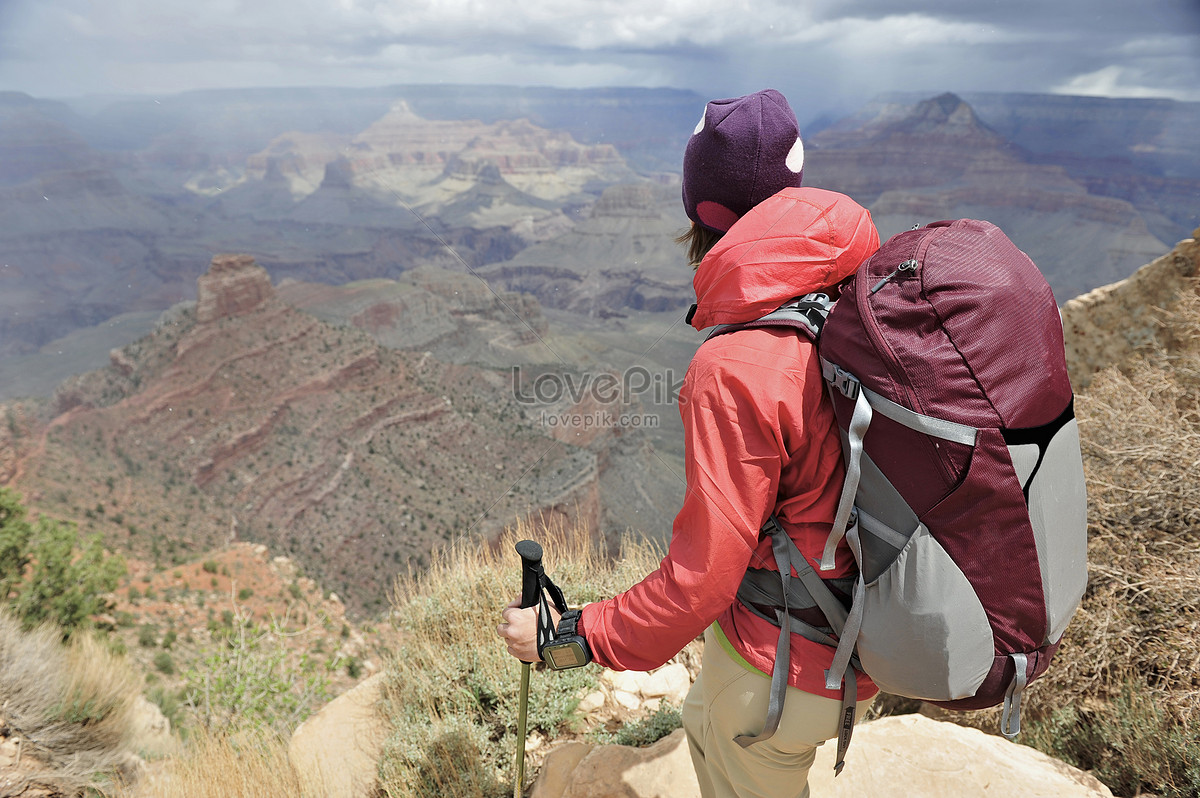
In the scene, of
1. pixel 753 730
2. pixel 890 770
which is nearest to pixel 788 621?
pixel 753 730

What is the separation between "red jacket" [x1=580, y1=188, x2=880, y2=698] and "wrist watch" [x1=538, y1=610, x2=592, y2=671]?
0.03 meters

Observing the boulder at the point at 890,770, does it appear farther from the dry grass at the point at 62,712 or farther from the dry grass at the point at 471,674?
the dry grass at the point at 62,712

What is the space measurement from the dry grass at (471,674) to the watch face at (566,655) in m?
1.62

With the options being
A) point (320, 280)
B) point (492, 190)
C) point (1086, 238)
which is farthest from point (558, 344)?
point (492, 190)

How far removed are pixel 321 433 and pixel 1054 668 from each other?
1695 inches

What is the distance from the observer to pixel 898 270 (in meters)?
1.02

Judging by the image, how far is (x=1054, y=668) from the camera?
2.79 metres

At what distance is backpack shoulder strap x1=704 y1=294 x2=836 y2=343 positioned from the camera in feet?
3.59

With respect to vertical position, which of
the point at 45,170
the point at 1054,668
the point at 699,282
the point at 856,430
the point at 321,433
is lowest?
the point at 321,433

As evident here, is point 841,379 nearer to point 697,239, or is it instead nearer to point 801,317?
point 801,317

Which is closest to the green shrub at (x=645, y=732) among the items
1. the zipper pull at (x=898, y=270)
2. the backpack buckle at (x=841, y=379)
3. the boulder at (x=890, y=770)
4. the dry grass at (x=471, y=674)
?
the dry grass at (x=471, y=674)

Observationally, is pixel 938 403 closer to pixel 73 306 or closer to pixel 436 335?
pixel 436 335

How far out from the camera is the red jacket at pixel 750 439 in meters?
1.06

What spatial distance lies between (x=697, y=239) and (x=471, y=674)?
8.65 ft
